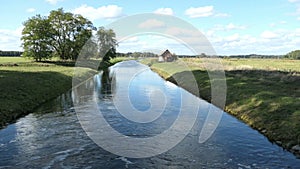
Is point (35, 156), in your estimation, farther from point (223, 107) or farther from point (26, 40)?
point (26, 40)

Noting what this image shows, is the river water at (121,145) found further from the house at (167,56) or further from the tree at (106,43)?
the house at (167,56)

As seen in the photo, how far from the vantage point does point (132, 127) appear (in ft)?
68.8

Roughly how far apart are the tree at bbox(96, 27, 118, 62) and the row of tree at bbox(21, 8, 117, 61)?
51.6 feet

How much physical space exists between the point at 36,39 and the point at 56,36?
755cm

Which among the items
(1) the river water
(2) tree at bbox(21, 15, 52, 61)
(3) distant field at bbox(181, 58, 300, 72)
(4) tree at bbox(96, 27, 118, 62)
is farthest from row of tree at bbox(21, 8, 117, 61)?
(1) the river water

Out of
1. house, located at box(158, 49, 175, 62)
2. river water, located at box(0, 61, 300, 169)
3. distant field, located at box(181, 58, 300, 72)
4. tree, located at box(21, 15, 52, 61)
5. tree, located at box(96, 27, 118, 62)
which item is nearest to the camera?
river water, located at box(0, 61, 300, 169)

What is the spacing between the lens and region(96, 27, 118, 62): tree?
118 m

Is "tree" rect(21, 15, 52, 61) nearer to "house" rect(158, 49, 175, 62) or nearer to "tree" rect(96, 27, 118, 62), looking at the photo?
"tree" rect(96, 27, 118, 62)

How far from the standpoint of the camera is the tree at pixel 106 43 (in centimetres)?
11755

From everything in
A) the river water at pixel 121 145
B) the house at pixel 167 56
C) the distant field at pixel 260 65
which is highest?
the house at pixel 167 56

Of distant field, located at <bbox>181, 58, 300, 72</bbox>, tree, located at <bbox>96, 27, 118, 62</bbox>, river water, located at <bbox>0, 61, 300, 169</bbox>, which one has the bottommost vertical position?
river water, located at <bbox>0, 61, 300, 169</bbox>

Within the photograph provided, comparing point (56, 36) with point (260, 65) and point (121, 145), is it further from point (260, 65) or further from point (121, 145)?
point (121, 145)

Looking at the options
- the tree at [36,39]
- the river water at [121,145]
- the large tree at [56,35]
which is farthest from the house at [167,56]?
the river water at [121,145]

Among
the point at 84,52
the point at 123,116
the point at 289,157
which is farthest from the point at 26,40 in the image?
the point at 289,157
